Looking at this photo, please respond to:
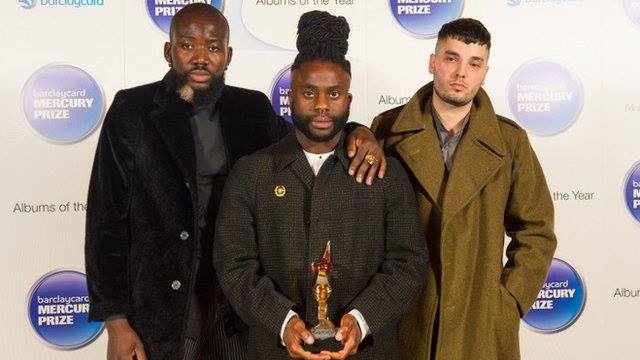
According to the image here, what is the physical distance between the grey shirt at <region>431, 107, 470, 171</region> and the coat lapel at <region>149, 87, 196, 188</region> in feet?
2.44

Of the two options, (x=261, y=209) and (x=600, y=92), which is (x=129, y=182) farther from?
(x=600, y=92)

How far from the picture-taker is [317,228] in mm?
2061

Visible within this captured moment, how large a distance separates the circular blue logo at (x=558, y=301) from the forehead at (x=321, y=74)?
1.71 m

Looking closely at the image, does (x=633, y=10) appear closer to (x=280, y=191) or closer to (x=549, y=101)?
(x=549, y=101)

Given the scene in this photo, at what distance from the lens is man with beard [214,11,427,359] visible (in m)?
2.06

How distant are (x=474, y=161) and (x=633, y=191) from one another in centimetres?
141

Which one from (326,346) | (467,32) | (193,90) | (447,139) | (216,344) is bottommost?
(216,344)

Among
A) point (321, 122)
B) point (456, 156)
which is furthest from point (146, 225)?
point (456, 156)

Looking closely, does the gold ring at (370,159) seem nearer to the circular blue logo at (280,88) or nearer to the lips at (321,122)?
the lips at (321,122)

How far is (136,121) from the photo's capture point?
7.61 feet

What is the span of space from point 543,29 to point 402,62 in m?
0.62

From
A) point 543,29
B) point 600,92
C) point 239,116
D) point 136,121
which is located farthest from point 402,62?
point 136,121

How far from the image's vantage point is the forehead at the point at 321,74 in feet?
6.83

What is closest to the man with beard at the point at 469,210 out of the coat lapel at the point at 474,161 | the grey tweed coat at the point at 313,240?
the coat lapel at the point at 474,161
